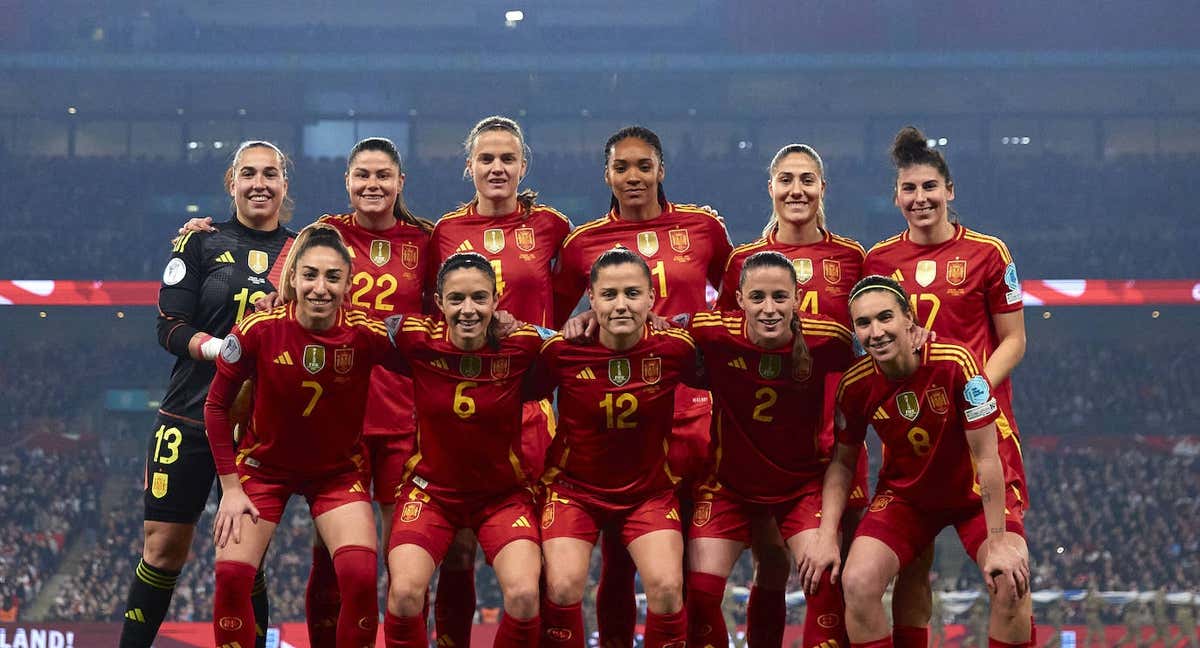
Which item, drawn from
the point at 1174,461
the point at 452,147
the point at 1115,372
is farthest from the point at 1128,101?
the point at 452,147

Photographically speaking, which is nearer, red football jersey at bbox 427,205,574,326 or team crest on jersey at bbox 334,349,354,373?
team crest on jersey at bbox 334,349,354,373

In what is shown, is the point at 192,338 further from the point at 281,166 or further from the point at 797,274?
the point at 797,274

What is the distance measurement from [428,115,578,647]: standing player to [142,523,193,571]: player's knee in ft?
4.38

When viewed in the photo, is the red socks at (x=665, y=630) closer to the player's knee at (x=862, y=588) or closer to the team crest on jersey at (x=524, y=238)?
the player's knee at (x=862, y=588)

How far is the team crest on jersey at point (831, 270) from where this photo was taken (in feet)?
15.2

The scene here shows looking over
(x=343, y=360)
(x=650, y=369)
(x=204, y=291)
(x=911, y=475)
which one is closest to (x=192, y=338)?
(x=204, y=291)

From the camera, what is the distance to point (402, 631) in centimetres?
396

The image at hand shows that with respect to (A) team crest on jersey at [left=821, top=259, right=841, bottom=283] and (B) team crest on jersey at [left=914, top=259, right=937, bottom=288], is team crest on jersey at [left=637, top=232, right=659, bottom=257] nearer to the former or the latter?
(A) team crest on jersey at [left=821, top=259, right=841, bottom=283]

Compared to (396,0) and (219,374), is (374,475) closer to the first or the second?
(219,374)

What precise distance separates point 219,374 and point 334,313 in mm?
446

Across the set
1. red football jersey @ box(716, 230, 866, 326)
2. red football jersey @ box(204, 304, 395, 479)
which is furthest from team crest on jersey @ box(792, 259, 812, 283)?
red football jersey @ box(204, 304, 395, 479)

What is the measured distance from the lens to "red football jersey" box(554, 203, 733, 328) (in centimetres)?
471

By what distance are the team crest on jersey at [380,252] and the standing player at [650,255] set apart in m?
0.68

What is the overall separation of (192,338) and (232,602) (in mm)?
1035
